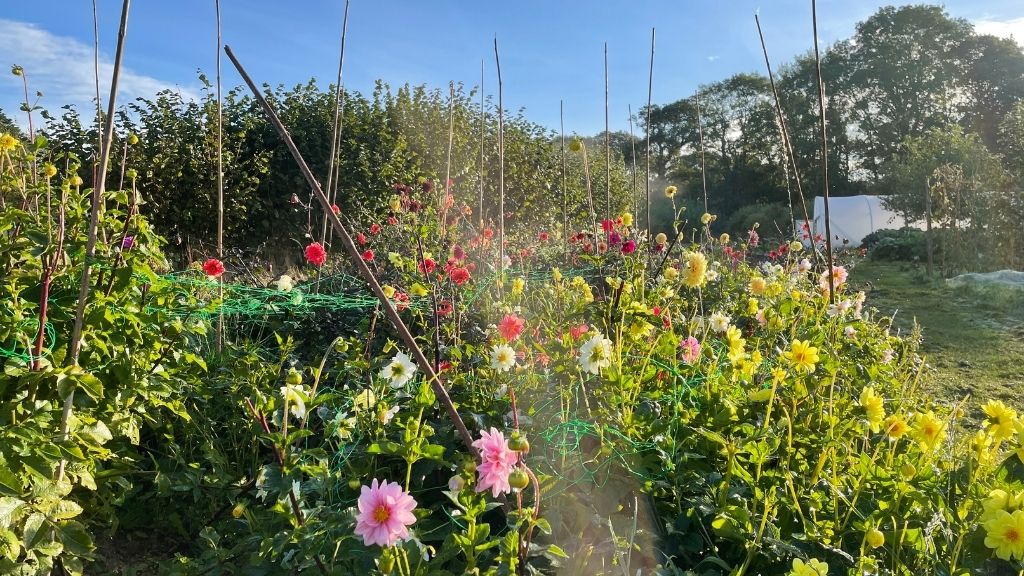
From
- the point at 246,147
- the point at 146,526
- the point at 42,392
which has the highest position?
the point at 246,147

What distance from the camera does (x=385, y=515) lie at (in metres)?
0.88

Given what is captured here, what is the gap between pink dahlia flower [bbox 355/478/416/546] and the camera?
0.88 m

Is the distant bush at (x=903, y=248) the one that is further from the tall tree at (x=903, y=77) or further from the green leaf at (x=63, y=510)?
the tall tree at (x=903, y=77)

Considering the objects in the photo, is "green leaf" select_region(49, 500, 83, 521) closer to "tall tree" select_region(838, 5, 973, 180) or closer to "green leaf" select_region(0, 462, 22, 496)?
"green leaf" select_region(0, 462, 22, 496)

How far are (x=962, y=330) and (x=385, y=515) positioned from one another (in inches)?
220

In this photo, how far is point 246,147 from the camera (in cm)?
617

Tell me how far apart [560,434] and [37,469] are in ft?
3.10

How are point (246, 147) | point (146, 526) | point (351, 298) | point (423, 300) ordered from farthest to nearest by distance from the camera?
point (246, 147) → point (351, 298) → point (423, 300) → point (146, 526)

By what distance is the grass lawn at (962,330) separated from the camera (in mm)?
3627

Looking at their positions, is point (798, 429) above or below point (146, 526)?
above

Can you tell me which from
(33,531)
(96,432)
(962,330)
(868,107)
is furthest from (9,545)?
(868,107)

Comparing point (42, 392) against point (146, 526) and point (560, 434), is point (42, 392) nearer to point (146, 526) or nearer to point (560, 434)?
point (146, 526)

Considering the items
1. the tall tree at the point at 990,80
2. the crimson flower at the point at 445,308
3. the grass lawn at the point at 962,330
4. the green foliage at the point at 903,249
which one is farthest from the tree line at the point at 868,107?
the crimson flower at the point at 445,308

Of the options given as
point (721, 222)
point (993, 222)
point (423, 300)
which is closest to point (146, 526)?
point (423, 300)
